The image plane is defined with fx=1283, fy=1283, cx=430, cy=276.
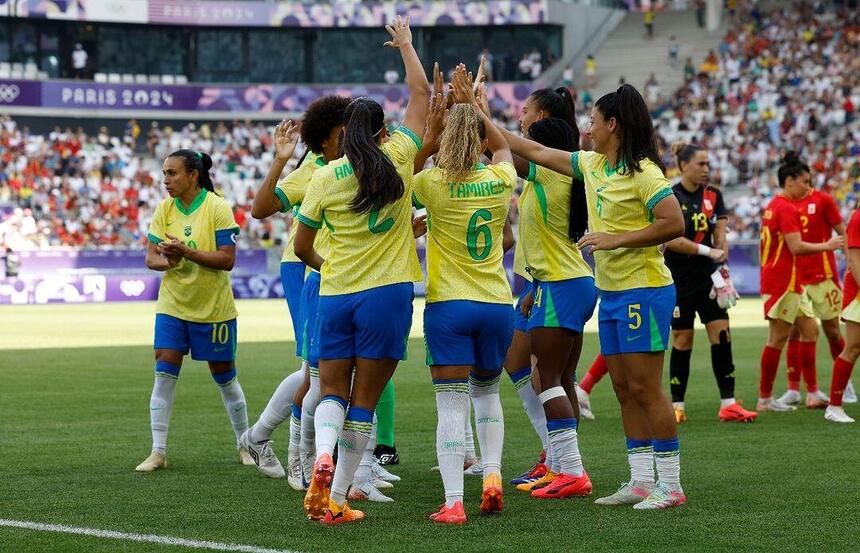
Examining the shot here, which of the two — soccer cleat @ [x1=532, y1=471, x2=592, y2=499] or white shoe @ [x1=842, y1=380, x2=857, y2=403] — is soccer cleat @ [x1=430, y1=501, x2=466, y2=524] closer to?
soccer cleat @ [x1=532, y1=471, x2=592, y2=499]

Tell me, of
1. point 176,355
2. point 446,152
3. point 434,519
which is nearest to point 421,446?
point 176,355

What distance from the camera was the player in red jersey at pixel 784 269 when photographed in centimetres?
1202

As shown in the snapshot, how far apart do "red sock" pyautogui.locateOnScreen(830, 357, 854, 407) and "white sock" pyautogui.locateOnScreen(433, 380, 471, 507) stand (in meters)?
5.37

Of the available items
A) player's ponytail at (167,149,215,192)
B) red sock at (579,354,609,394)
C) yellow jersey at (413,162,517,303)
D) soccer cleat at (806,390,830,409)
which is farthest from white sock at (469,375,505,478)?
soccer cleat at (806,390,830,409)

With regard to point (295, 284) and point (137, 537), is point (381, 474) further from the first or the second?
point (137, 537)

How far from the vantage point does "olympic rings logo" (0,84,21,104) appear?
47.3 metres

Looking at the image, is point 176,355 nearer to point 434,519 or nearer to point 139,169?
point 434,519

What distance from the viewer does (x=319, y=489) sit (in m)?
6.50

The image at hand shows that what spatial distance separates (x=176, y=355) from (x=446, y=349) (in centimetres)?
279

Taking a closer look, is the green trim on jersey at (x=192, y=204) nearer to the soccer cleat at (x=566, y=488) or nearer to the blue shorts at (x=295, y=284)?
the blue shorts at (x=295, y=284)

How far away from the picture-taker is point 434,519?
6949mm

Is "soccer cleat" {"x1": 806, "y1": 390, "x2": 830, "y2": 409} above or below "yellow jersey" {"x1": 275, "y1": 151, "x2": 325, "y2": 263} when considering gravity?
below

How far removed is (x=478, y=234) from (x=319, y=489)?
1629 mm

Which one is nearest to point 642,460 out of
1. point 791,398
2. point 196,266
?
point 196,266
